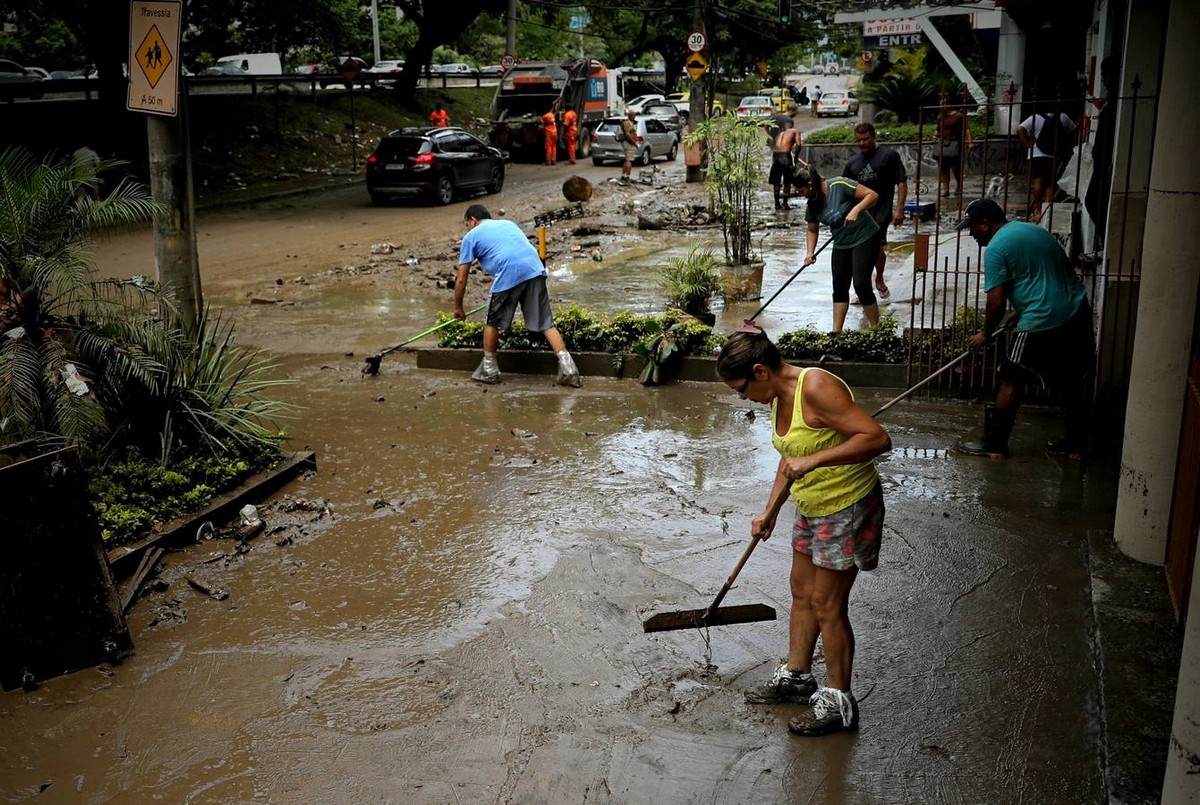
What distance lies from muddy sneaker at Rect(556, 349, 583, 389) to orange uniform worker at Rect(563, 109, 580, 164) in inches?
907

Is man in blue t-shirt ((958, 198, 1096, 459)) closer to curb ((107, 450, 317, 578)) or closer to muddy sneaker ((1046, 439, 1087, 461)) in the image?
muddy sneaker ((1046, 439, 1087, 461))

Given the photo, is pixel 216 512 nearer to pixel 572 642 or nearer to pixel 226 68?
pixel 572 642

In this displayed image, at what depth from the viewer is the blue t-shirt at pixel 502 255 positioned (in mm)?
9766

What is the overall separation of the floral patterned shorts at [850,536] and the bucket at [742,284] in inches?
338

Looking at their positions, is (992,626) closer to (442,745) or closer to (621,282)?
(442,745)

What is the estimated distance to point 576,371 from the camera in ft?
32.6

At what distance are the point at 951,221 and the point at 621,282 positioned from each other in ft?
22.3

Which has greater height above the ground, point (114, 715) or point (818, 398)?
point (818, 398)

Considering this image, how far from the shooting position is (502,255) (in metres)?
9.75

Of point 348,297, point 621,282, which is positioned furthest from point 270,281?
point 621,282

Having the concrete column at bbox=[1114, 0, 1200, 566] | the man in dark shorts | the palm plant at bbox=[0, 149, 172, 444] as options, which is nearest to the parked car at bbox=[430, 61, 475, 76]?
the man in dark shorts

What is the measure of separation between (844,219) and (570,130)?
22866mm

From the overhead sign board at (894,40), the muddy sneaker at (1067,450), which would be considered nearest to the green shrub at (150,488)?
Answer: the muddy sneaker at (1067,450)

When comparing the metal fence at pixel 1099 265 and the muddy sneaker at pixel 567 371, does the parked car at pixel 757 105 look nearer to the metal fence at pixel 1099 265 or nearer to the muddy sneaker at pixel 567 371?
the metal fence at pixel 1099 265
